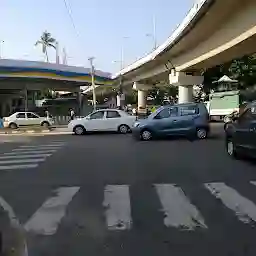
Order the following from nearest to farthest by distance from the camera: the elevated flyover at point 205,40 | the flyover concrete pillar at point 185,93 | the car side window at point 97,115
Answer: the elevated flyover at point 205,40
the car side window at point 97,115
the flyover concrete pillar at point 185,93

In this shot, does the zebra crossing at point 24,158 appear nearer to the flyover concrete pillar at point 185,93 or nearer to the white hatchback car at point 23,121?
the white hatchback car at point 23,121

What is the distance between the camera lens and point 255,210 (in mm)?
7492

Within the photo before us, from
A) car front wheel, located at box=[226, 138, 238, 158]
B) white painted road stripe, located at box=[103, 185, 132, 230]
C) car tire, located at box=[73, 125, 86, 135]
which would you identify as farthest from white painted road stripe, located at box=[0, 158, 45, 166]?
car tire, located at box=[73, 125, 86, 135]

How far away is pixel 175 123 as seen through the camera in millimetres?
23125

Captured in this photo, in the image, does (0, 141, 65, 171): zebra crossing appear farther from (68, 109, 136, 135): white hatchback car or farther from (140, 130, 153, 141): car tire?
(68, 109, 136, 135): white hatchback car

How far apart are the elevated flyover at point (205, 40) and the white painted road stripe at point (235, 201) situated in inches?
475

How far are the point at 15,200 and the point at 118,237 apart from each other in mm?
3409

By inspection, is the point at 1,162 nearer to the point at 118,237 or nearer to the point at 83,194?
the point at 83,194

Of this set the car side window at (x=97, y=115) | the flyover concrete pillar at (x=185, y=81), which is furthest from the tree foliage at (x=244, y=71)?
the car side window at (x=97, y=115)

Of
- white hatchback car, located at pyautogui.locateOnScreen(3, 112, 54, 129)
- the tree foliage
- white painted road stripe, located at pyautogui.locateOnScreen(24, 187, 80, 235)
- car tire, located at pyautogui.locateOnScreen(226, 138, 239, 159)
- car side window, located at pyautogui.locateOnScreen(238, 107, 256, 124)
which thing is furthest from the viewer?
the tree foliage

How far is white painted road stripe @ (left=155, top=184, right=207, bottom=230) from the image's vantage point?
21.7 feet

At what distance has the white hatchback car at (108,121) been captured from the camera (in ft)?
95.6

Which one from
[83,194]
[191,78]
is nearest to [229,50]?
[191,78]

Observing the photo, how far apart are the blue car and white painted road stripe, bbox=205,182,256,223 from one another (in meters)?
12.9
